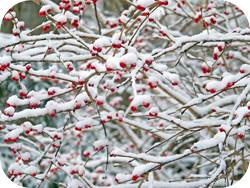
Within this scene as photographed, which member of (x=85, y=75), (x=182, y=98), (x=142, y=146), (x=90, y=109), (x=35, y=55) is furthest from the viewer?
(x=90, y=109)

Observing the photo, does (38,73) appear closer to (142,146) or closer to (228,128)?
(228,128)

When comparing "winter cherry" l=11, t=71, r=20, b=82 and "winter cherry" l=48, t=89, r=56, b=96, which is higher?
"winter cherry" l=11, t=71, r=20, b=82

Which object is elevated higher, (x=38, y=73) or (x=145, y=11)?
(x=145, y=11)

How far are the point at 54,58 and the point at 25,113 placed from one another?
7.0 inches

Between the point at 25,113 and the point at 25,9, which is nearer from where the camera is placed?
the point at 25,113

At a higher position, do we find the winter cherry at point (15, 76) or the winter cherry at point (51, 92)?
the winter cherry at point (15, 76)

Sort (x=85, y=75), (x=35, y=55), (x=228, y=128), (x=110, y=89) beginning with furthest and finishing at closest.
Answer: (x=35, y=55)
(x=110, y=89)
(x=85, y=75)
(x=228, y=128)

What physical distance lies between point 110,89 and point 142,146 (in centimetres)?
81

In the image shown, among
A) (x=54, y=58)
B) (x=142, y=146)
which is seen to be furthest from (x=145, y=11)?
(x=142, y=146)

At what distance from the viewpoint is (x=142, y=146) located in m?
1.88

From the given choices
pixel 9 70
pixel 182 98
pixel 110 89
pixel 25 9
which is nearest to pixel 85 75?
pixel 110 89

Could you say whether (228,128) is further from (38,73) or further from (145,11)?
(38,73)

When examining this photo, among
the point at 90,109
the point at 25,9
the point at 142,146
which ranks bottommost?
the point at 142,146

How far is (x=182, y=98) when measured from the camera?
152cm
